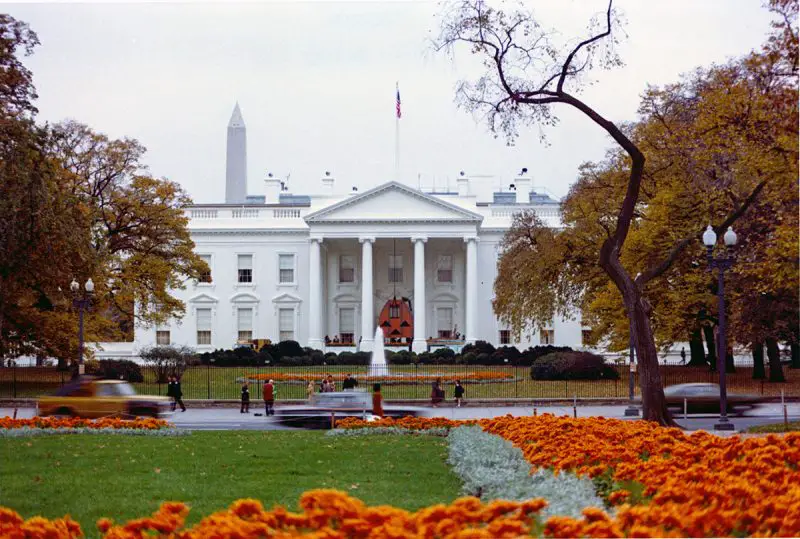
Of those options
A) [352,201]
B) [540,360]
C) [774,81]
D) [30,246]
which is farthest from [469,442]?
[352,201]

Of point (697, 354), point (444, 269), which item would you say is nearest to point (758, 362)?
point (697, 354)

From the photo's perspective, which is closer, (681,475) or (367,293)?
(681,475)

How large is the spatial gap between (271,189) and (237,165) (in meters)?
9.09

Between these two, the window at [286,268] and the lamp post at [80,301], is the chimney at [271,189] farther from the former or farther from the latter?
the lamp post at [80,301]

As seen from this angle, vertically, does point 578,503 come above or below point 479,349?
below

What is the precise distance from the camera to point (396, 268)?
68.8 metres

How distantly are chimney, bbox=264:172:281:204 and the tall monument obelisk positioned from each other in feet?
5.35

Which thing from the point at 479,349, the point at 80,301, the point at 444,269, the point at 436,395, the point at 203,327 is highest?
the point at 444,269

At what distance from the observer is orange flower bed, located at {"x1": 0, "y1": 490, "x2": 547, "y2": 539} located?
5.44 meters

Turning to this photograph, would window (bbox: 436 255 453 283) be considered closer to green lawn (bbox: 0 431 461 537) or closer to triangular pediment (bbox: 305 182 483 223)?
triangular pediment (bbox: 305 182 483 223)

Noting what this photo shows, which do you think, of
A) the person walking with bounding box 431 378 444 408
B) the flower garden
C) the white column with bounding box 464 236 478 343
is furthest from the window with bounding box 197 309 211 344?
the flower garden

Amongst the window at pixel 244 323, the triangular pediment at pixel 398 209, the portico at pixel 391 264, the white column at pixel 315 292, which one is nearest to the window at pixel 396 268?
the portico at pixel 391 264

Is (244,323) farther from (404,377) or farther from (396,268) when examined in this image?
(404,377)

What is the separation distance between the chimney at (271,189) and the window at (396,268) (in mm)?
9920
